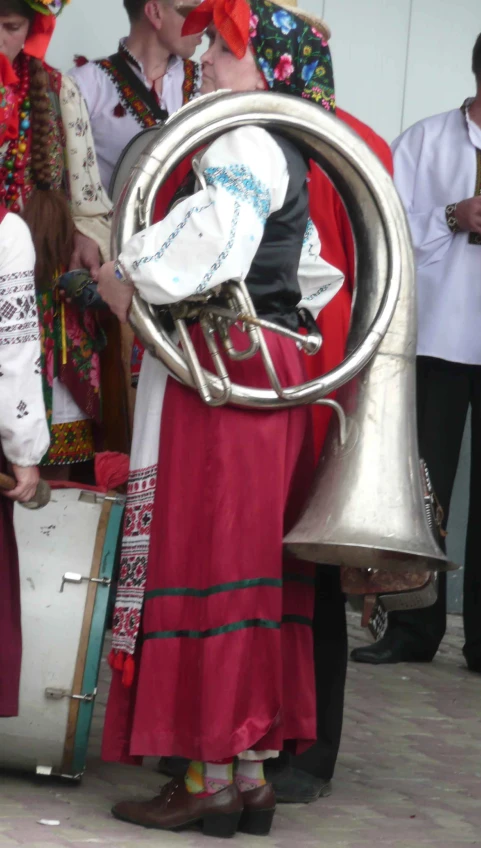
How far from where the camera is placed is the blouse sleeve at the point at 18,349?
3051mm

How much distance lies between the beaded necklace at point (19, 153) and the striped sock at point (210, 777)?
160 centimetres

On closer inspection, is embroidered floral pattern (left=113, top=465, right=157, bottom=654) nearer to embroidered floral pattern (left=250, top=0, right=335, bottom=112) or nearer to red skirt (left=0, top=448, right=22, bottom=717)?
red skirt (left=0, top=448, right=22, bottom=717)

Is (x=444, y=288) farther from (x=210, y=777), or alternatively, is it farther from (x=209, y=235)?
(x=210, y=777)

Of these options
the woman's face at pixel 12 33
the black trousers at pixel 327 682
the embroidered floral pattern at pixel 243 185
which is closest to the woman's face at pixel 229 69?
the embroidered floral pattern at pixel 243 185

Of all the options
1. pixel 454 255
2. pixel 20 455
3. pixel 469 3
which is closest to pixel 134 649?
pixel 20 455

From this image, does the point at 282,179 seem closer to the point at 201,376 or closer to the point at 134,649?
the point at 201,376

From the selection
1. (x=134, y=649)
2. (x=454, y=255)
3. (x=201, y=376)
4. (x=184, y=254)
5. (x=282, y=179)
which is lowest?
(x=134, y=649)

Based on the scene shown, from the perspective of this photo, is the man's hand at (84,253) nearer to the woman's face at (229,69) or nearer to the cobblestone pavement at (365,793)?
the woman's face at (229,69)

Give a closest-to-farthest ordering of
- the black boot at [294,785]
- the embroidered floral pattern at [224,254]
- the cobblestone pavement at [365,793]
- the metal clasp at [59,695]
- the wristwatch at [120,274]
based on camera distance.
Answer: the embroidered floral pattern at [224,254]
the wristwatch at [120,274]
the cobblestone pavement at [365,793]
the metal clasp at [59,695]
the black boot at [294,785]

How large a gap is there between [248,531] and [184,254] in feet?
1.95

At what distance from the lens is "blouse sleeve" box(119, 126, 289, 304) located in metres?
2.92

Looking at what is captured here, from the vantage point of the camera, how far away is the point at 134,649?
3.15m

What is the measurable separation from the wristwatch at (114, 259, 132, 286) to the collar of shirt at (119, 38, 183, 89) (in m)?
1.79

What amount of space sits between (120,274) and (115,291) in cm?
5
